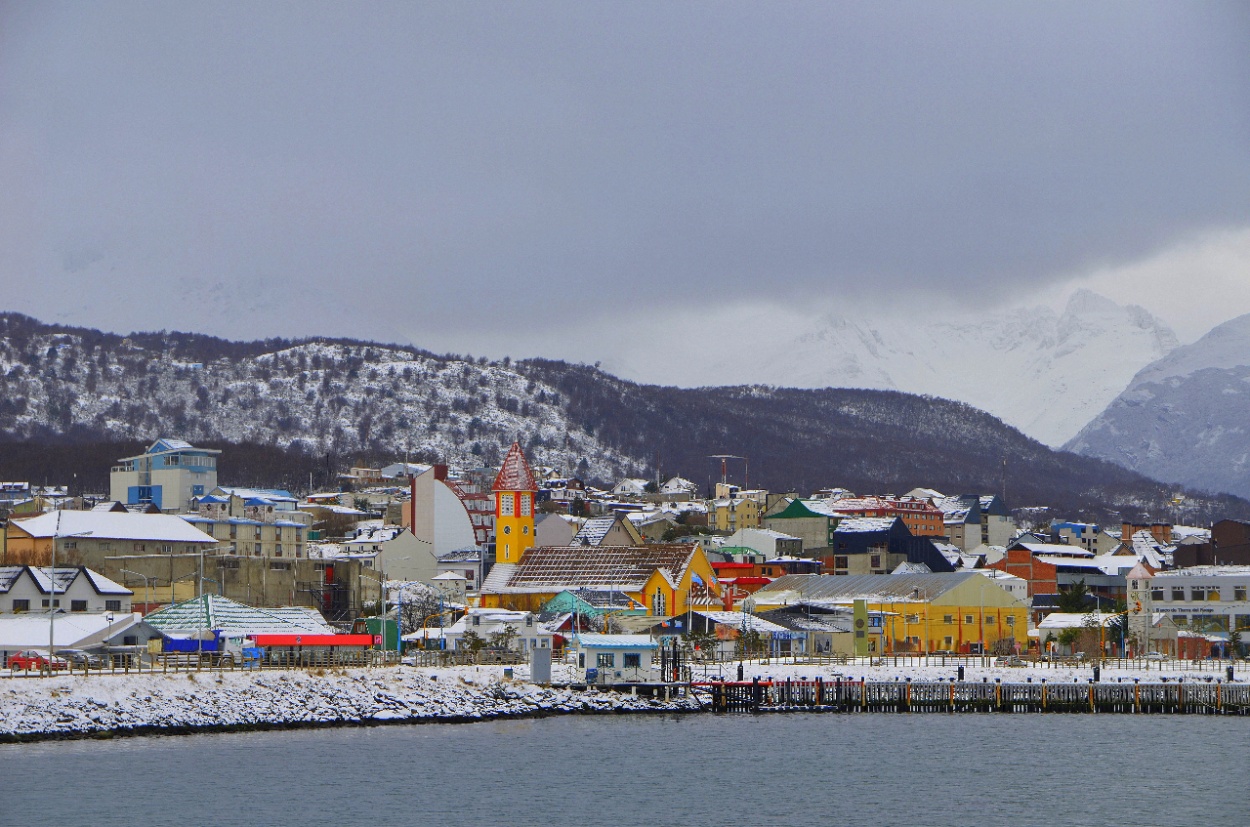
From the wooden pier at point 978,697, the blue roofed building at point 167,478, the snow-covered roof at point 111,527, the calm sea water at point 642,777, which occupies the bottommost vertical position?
the calm sea water at point 642,777

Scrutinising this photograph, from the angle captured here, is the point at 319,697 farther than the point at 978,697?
No

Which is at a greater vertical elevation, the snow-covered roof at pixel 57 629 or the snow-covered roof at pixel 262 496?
the snow-covered roof at pixel 262 496

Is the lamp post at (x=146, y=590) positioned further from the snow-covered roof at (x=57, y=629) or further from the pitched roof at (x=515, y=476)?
the pitched roof at (x=515, y=476)

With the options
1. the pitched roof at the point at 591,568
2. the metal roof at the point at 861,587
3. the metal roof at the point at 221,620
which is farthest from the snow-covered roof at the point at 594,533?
the metal roof at the point at 221,620

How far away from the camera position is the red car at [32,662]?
242 feet

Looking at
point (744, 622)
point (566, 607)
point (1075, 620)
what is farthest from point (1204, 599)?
point (566, 607)

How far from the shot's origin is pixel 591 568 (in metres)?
117

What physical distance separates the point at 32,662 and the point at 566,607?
38.5 meters

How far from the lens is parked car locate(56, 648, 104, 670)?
7388 cm

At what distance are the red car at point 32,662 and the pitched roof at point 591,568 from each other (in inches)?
1655

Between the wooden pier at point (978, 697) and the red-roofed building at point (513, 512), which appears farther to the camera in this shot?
the red-roofed building at point (513, 512)

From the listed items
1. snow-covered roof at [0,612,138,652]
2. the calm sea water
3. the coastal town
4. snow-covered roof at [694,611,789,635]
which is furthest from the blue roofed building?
the calm sea water

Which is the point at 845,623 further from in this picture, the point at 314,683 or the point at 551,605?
the point at 314,683

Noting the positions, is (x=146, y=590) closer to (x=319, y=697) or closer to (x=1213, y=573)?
(x=319, y=697)
